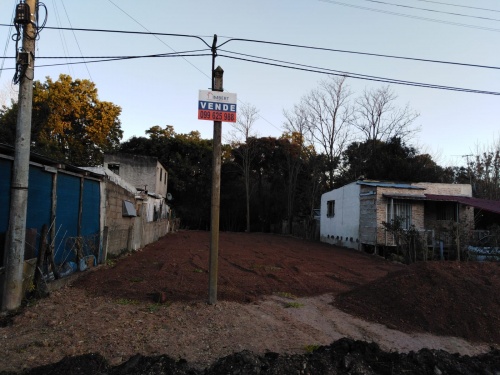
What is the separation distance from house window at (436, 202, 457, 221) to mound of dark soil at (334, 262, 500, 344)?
15414 mm

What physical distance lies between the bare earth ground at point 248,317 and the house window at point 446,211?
1508 centimetres

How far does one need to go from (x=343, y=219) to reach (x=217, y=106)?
2123 cm

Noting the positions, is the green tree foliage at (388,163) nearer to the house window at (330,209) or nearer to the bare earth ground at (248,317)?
the house window at (330,209)

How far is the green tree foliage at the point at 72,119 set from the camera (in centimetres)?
3497

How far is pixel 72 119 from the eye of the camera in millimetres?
37031

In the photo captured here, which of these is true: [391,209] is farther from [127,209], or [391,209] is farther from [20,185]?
[20,185]

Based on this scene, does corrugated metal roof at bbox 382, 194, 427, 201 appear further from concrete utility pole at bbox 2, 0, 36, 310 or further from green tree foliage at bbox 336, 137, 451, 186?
concrete utility pole at bbox 2, 0, 36, 310

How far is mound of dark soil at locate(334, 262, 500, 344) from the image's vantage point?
6.76 m

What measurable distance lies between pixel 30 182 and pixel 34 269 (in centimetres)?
168

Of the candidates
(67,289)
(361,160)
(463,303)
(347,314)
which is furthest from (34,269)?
(361,160)

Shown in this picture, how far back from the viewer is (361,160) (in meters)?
42.8

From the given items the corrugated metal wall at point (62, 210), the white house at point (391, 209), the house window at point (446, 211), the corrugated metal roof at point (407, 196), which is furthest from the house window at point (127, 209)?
the house window at point (446, 211)

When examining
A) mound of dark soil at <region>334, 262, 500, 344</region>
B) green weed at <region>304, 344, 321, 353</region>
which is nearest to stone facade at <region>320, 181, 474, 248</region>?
mound of dark soil at <region>334, 262, 500, 344</region>

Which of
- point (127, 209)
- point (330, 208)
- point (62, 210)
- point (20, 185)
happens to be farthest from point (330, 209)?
point (20, 185)
